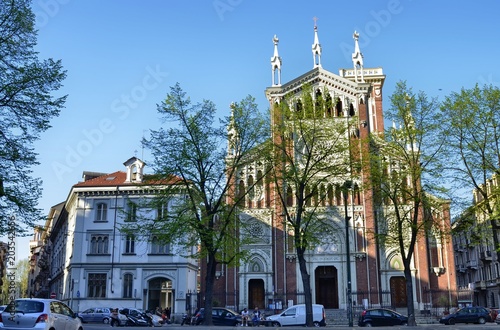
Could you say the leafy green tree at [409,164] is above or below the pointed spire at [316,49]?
below

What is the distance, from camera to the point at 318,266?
154 ft

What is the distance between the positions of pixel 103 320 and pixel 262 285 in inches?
573

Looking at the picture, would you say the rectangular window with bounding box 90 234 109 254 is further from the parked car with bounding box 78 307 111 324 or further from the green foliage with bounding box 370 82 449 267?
the green foliage with bounding box 370 82 449 267

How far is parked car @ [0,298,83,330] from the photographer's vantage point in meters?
14.7

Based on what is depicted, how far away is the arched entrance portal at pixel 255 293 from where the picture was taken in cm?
4702

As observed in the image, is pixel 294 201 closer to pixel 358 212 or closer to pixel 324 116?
pixel 358 212

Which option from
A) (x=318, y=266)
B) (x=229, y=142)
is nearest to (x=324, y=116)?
(x=229, y=142)

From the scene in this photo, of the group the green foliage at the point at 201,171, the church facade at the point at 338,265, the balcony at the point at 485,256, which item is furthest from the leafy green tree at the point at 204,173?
the balcony at the point at 485,256

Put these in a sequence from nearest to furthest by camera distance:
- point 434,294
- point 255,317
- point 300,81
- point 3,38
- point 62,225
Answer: point 3,38, point 255,317, point 434,294, point 300,81, point 62,225

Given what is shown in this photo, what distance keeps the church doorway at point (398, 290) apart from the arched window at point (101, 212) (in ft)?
91.6

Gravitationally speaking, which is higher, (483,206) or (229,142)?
(229,142)

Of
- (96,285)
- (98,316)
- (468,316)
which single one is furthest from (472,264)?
(98,316)

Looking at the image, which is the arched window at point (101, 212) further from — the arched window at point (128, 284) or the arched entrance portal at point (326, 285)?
the arched entrance portal at point (326, 285)

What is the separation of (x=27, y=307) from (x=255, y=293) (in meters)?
34.0
